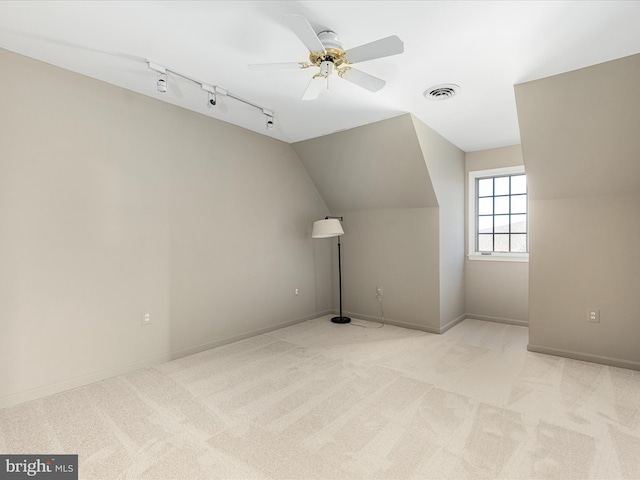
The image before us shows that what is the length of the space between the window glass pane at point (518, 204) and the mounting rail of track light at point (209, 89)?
11.8 feet

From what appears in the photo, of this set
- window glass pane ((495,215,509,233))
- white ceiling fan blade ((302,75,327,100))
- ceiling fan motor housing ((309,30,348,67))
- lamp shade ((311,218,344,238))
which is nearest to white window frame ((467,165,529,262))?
window glass pane ((495,215,509,233))

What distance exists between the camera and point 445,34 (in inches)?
85.4

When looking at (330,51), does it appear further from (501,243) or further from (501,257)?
(501,243)

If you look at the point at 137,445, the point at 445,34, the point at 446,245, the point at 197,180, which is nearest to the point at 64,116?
the point at 197,180

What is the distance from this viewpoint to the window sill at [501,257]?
4613 mm

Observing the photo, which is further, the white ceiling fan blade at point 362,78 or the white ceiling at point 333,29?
the white ceiling fan blade at point 362,78

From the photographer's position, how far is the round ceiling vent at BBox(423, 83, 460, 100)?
2.90 m

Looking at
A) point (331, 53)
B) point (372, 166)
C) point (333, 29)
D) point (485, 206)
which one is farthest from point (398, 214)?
point (333, 29)

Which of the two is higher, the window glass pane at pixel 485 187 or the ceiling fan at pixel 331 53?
the ceiling fan at pixel 331 53

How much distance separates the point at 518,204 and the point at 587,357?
7.45 feet

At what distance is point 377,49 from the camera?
202 cm

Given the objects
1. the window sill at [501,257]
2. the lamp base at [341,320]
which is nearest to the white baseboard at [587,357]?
the window sill at [501,257]

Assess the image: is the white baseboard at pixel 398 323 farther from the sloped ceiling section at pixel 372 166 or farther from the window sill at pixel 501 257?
the sloped ceiling section at pixel 372 166

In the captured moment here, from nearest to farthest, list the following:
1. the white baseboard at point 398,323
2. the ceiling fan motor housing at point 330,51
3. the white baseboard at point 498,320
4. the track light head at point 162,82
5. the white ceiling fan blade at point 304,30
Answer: the white ceiling fan blade at point 304,30 → the ceiling fan motor housing at point 330,51 → the track light head at point 162,82 → the white baseboard at point 398,323 → the white baseboard at point 498,320
